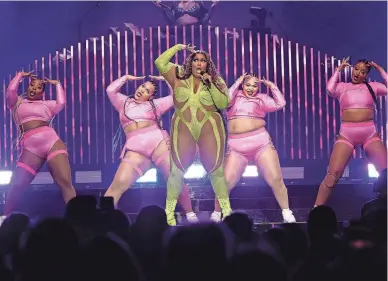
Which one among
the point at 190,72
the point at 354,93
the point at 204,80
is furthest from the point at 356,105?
the point at 190,72

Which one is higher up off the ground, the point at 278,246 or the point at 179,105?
the point at 179,105

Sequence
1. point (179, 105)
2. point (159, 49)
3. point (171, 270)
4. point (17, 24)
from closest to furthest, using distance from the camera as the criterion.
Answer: point (171, 270), point (179, 105), point (159, 49), point (17, 24)

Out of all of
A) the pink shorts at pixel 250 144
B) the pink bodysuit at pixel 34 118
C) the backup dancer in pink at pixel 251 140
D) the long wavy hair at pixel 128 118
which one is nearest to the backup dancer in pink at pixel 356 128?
the backup dancer in pink at pixel 251 140

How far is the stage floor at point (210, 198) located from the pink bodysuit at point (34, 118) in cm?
116

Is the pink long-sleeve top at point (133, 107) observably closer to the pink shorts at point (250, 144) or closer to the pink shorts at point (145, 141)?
Result: the pink shorts at point (145, 141)

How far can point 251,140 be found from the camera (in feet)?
20.3

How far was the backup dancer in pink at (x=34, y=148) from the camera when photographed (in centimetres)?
611

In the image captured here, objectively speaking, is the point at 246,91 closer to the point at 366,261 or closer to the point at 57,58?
the point at 57,58

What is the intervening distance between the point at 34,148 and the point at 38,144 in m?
0.05

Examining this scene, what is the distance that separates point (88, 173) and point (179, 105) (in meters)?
2.69

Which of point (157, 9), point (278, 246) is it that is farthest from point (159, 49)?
point (278, 246)

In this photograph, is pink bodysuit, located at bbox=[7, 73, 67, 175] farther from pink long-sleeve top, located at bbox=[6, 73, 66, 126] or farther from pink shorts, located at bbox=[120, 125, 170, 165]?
pink shorts, located at bbox=[120, 125, 170, 165]

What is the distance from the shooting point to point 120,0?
8312 millimetres

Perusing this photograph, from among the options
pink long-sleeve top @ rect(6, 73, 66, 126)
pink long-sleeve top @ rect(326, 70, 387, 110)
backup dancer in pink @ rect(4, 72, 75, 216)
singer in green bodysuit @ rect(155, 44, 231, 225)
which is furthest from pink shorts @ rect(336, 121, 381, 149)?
pink long-sleeve top @ rect(6, 73, 66, 126)
